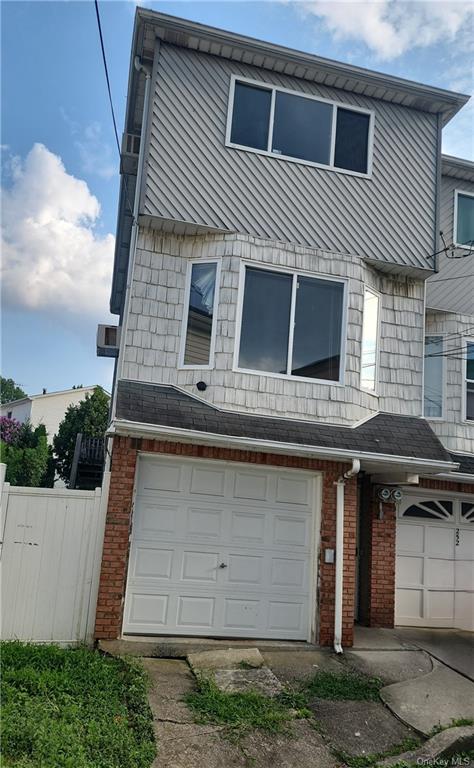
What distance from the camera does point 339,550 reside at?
25.1ft

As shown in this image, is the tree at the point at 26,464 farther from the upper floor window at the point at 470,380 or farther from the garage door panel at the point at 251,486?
the upper floor window at the point at 470,380

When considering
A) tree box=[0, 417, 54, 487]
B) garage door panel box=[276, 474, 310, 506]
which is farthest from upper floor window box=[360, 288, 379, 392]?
tree box=[0, 417, 54, 487]

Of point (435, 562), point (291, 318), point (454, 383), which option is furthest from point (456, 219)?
point (435, 562)

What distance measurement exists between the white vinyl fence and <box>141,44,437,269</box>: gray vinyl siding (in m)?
4.15

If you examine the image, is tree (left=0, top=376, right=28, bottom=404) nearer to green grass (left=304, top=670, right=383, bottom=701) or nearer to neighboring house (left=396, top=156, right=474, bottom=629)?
neighboring house (left=396, top=156, right=474, bottom=629)

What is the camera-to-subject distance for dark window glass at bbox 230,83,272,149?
8.54 meters

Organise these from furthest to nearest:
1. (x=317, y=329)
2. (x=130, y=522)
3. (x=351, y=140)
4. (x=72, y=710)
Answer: (x=351, y=140)
(x=317, y=329)
(x=130, y=522)
(x=72, y=710)

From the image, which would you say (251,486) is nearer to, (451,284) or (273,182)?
(273,182)

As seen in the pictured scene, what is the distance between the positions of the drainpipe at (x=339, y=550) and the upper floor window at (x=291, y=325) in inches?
55.8

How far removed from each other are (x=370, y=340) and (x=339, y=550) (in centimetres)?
327

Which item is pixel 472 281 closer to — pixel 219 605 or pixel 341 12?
pixel 341 12

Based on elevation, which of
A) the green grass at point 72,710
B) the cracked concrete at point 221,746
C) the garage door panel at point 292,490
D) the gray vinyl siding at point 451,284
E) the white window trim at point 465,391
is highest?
the gray vinyl siding at point 451,284

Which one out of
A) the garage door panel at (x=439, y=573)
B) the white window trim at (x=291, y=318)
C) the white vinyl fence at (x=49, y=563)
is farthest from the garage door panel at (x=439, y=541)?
the white vinyl fence at (x=49, y=563)

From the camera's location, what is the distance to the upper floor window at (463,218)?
1102cm
